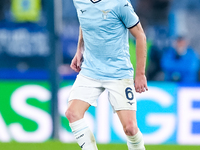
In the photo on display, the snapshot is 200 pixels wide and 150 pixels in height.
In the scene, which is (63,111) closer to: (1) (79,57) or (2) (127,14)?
(1) (79,57)

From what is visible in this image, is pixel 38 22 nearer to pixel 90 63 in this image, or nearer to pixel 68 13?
pixel 68 13

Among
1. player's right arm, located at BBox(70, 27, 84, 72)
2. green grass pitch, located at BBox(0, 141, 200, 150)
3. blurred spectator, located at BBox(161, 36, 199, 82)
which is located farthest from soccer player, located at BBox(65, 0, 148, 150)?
blurred spectator, located at BBox(161, 36, 199, 82)

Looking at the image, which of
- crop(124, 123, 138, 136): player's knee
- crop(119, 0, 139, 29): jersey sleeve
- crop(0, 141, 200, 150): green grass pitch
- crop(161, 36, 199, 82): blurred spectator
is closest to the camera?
crop(119, 0, 139, 29): jersey sleeve

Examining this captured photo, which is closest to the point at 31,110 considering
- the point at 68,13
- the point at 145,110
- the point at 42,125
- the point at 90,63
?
the point at 42,125

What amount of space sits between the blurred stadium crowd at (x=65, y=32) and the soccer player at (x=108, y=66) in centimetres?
543

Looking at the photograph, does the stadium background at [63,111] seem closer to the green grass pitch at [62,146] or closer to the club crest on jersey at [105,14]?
the green grass pitch at [62,146]

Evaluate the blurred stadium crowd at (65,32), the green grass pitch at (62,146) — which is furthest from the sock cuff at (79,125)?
the blurred stadium crowd at (65,32)

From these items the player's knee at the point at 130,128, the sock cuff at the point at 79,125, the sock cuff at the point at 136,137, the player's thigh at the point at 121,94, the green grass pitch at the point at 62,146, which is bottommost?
the green grass pitch at the point at 62,146

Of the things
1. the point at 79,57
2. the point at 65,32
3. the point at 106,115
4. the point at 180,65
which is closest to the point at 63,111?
the point at 106,115

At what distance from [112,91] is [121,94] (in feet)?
0.28

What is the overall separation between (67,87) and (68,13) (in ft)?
15.0

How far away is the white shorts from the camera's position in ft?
16.1

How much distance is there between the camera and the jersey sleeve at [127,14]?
15.4 feet

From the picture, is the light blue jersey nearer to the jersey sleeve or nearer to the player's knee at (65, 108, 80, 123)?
the jersey sleeve
